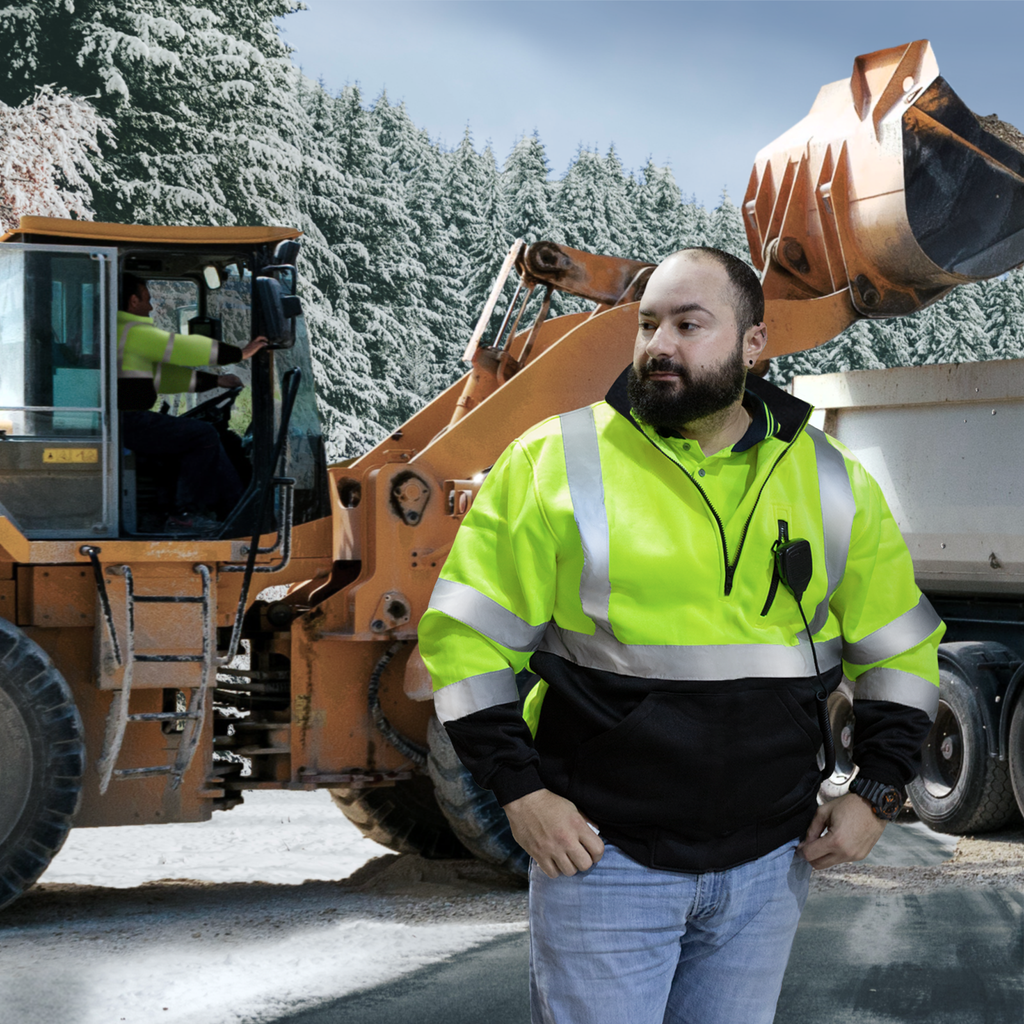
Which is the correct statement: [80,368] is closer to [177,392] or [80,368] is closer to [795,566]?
[177,392]

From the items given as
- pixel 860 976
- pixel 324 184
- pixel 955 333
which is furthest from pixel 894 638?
pixel 955 333

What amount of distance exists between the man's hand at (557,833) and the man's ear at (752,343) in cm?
78

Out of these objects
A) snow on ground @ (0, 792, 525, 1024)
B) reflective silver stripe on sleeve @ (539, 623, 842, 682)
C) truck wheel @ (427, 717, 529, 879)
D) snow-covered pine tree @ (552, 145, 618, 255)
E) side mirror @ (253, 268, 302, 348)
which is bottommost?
snow on ground @ (0, 792, 525, 1024)

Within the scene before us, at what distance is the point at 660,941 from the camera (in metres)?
2.06

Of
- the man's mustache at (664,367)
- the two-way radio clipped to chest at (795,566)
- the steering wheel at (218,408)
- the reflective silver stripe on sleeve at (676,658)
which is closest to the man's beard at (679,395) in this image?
the man's mustache at (664,367)

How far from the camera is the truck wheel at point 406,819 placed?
6820mm

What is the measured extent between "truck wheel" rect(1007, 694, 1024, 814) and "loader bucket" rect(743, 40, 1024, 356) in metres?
2.11

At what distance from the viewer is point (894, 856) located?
6887mm

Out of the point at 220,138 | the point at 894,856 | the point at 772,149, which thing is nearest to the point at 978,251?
the point at 772,149

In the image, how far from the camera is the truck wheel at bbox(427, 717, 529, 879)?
579 cm

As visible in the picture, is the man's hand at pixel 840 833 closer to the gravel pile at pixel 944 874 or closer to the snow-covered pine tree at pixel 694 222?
the gravel pile at pixel 944 874

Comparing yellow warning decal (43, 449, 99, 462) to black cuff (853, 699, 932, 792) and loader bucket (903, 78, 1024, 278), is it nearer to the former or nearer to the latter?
loader bucket (903, 78, 1024, 278)

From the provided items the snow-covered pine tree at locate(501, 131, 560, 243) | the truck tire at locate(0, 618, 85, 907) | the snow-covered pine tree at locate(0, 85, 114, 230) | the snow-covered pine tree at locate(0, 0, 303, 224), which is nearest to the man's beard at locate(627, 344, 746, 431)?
the truck tire at locate(0, 618, 85, 907)

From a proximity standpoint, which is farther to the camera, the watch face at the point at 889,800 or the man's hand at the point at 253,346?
the man's hand at the point at 253,346
